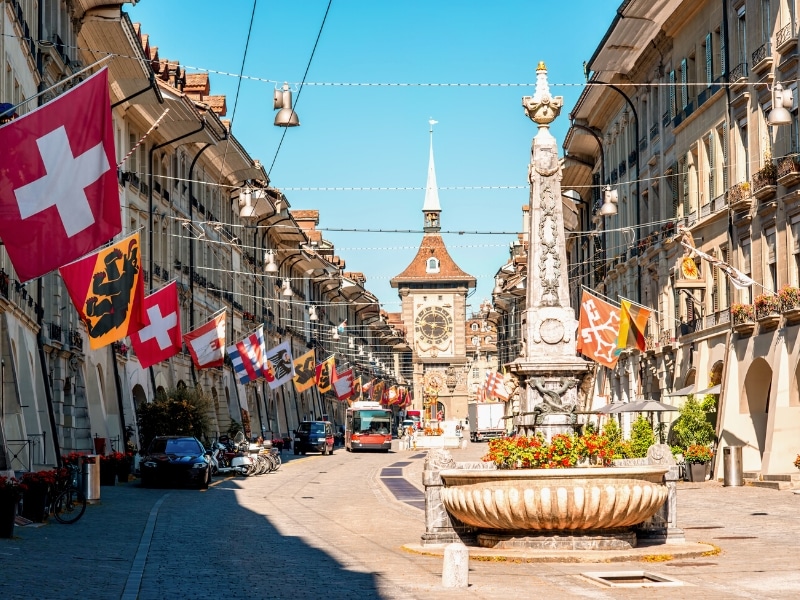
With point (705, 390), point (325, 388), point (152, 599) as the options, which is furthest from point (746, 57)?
point (325, 388)

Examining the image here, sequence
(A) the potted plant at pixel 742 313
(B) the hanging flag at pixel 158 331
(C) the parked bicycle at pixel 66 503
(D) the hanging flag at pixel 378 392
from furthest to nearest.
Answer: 1. (D) the hanging flag at pixel 378 392
2. (A) the potted plant at pixel 742 313
3. (B) the hanging flag at pixel 158 331
4. (C) the parked bicycle at pixel 66 503

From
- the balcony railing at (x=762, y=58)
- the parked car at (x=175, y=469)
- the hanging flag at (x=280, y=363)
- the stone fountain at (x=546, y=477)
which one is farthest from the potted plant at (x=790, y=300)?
the hanging flag at (x=280, y=363)

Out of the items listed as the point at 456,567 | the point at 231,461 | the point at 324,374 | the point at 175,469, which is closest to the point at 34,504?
the point at 456,567

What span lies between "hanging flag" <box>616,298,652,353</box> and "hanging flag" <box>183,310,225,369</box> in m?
12.2

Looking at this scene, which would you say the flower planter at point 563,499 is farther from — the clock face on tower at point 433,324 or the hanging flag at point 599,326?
the clock face on tower at point 433,324

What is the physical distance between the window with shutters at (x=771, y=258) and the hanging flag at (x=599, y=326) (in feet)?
17.1

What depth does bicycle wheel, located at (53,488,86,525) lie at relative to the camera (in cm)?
2455

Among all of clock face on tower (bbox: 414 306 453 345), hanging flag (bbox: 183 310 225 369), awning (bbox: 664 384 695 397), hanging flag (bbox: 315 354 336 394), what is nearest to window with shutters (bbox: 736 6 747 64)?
awning (bbox: 664 384 695 397)

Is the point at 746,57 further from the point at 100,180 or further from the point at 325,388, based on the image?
the point at 325,388

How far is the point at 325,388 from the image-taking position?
75.8 m

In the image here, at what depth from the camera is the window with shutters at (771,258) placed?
1473 inches

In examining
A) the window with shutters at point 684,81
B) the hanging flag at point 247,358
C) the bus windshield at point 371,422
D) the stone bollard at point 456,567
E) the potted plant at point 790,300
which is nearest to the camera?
the stone bollard at point 456,567

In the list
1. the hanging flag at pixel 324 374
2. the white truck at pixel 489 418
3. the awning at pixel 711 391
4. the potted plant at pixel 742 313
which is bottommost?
the white truck at pixel 489 418

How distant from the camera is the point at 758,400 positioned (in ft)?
133
